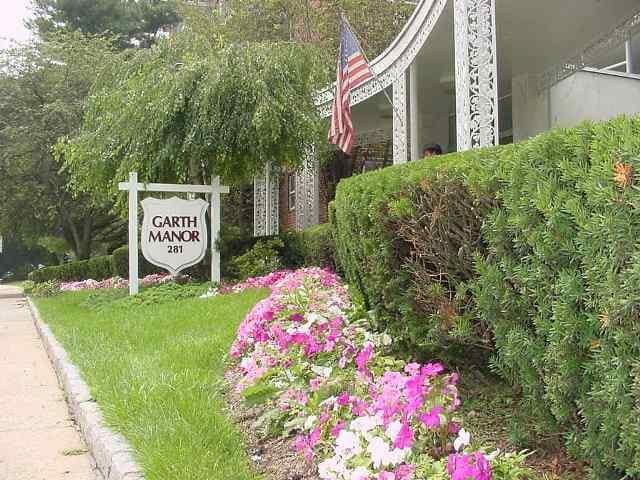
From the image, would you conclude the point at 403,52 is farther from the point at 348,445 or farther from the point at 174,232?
the point at 348,445

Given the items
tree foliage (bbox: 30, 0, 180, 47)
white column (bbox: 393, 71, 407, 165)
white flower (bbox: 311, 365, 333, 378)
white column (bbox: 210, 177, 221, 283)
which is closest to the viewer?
white flower (bbox: 311, 365, 333, 378)

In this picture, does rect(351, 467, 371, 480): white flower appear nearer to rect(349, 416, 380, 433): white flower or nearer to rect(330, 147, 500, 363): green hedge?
rect(349, 416, 380, 433): white flower

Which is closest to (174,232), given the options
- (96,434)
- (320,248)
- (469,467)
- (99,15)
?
(320,248)

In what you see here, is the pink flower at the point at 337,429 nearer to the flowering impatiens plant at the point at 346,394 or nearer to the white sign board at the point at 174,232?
the flowering impatiens plant at the point at 346,394

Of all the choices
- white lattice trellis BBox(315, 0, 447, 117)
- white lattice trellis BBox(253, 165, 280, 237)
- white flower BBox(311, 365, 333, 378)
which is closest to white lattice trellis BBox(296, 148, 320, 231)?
white lattice trellis BBox(253, 165, 280, 237)

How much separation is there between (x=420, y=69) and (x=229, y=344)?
715cm

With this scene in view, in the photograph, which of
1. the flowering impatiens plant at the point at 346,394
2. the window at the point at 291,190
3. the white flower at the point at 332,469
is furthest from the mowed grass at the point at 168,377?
the window at the point at 291,190

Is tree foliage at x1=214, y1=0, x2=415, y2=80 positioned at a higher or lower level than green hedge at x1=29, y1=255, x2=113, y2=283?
higher

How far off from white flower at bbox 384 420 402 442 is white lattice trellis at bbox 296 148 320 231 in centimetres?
1223

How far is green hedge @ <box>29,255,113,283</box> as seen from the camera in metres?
19.4

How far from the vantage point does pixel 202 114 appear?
10180 mm

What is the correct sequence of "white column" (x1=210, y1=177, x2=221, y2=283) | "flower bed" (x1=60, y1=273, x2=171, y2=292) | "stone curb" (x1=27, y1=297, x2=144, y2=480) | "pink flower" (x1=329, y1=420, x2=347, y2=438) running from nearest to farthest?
1. "pink flower" (x1=329, y1=420, x2=347, y2=438)
2. "stone curb" (x1=27, y1=297, x2=144, y2=480)
3. "white column" (x1=210, y1=177, x2=221, y2=283)
4. "flower bed" (x1=60, y1=273, x2=171, y2=292)

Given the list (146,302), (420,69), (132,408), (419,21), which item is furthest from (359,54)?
(132,408)

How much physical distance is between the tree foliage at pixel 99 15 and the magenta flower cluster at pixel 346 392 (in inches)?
1251
